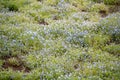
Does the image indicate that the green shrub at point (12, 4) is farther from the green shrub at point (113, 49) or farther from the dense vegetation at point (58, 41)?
the green shrub at point (113, 49)

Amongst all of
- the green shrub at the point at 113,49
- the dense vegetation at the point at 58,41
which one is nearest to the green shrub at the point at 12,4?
the dense vegetation at the point at 58,41

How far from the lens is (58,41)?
11.3 meters

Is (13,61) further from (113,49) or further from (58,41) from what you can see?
(113,49)

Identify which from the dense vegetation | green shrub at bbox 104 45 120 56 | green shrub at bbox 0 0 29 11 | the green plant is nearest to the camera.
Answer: the dense vegetation

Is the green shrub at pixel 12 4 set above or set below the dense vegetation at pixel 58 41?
above

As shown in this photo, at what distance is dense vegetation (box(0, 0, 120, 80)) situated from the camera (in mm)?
9391

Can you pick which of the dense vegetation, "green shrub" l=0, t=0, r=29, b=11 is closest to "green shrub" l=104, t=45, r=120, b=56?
the dense vegetation

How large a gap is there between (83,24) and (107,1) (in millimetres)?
3926

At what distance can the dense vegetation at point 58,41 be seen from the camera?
9391 mm

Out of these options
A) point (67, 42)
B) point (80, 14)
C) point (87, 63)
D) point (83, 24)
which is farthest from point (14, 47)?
point (80, 14)

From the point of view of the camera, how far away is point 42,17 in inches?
539

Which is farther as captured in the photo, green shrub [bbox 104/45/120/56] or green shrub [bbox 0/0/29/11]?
green shrub [bbox 0/0/29/11]

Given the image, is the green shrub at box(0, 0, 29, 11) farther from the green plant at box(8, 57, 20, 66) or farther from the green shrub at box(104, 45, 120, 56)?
the green shrub at box(104, 45, 120, 56)

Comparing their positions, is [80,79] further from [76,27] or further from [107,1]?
[107,1]
